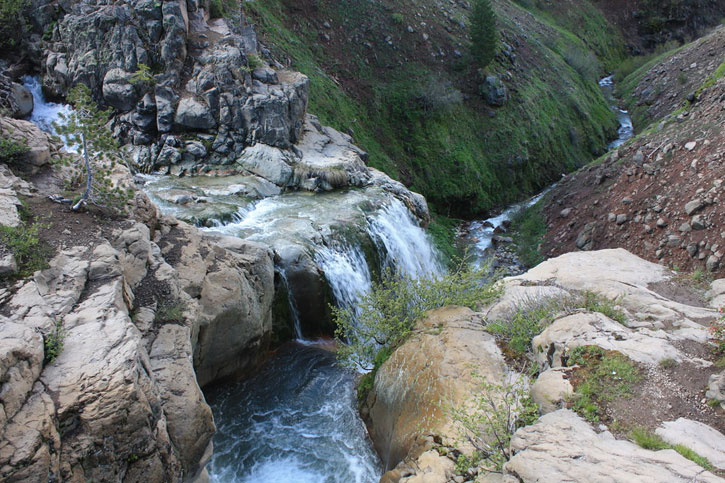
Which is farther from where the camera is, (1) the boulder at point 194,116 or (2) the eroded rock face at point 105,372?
(1) the boulder at point 194,116

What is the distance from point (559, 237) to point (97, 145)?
21.0 meters

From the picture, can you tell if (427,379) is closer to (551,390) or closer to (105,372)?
(551,390)

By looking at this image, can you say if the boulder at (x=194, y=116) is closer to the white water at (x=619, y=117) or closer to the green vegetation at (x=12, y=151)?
the green vegetation at (x=12, y=151)

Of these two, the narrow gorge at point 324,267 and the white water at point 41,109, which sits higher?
the narrow gorge at point 324,267

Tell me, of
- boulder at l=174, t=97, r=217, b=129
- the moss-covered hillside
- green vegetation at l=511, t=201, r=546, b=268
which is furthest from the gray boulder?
boulder at l=174, t=97, r=217, b=129

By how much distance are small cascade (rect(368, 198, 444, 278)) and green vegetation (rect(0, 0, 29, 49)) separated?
2331 cm

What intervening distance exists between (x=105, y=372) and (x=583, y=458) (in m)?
6.57

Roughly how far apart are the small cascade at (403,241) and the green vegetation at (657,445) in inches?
450

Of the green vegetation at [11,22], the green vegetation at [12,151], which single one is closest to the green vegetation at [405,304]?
the green vegetation at [12,151]

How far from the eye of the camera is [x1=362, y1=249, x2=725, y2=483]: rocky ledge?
18.0 feet

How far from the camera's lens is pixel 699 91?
2302 cm

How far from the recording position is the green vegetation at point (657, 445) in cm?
511

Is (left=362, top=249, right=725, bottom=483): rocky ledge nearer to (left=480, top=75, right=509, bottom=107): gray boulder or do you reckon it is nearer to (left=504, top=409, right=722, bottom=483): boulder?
(left=504, top=409, right=722, bottom=483): boulder

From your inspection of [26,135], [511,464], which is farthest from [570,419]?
[26,135]
